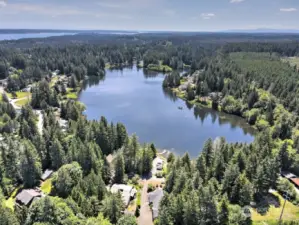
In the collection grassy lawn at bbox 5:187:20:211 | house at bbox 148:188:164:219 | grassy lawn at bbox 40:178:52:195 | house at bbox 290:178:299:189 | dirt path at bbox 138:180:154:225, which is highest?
house at bbox 148:188:164:219

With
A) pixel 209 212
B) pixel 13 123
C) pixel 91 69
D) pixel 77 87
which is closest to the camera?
pixel 209 212

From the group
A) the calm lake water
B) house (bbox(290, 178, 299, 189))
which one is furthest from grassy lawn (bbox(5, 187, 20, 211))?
house (bbox(290, 178, 299, 189))

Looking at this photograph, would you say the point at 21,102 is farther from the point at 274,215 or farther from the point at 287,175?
→ the point at 274,215

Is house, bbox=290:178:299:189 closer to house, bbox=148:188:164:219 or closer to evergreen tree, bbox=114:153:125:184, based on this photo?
house, bbox=148:188:164:219

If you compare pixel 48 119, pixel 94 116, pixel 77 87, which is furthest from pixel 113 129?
pixel 77 87

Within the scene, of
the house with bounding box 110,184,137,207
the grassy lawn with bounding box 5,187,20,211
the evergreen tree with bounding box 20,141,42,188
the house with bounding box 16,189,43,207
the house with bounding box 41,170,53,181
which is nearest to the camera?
the house with bounding box 16,189,43,207

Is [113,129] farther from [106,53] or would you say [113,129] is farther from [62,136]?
[106,53]
